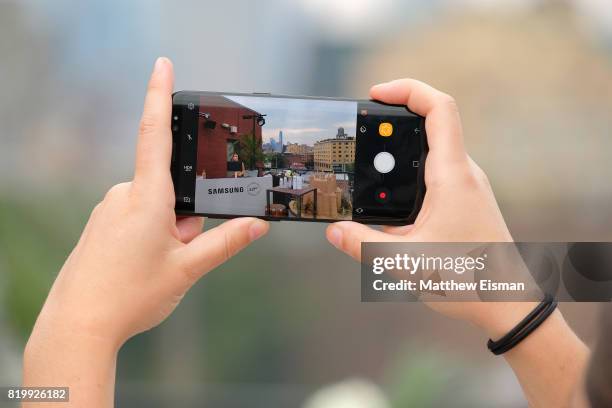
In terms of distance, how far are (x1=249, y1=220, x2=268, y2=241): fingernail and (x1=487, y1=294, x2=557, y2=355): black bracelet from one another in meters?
0.31

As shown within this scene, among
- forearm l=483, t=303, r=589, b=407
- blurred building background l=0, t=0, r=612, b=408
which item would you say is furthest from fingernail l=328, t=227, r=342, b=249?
blurred building background l=0, t=0, r=612, b=408

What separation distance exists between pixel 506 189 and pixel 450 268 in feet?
3.19

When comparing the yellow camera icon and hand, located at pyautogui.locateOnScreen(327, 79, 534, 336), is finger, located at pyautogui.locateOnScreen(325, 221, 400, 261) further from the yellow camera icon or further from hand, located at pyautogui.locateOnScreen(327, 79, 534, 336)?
the yellow camera icon

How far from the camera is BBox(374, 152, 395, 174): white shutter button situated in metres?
0.71

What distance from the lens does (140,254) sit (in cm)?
60

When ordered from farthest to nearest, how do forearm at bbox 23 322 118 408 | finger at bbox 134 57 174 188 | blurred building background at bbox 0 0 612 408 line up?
blurred building background at bbox 0 0 612 408, finger at bbox 134 57 174 188, forearm at bbox 23 322 118 408

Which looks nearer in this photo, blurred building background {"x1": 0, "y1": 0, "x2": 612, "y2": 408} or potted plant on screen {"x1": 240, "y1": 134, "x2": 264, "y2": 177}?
potted plant on screen {"x1": 240, "y1": 134, "x2": 264, "y2": 177}

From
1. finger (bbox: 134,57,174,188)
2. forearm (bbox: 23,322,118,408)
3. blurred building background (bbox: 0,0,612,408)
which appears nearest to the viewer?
forearm (bbox: 23,322,118,408)

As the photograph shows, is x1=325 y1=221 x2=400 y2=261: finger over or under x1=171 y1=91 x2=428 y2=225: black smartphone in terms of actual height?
under

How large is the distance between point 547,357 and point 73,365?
49 centimetres

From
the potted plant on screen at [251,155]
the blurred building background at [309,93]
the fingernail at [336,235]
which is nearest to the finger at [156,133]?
the potted plant on screen at [251,155]

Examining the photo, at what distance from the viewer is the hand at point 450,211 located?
2.00 feet

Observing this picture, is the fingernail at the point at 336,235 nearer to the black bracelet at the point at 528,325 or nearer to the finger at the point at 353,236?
the finger at the point at 353,236

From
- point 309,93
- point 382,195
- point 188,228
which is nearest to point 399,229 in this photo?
point 382,195
